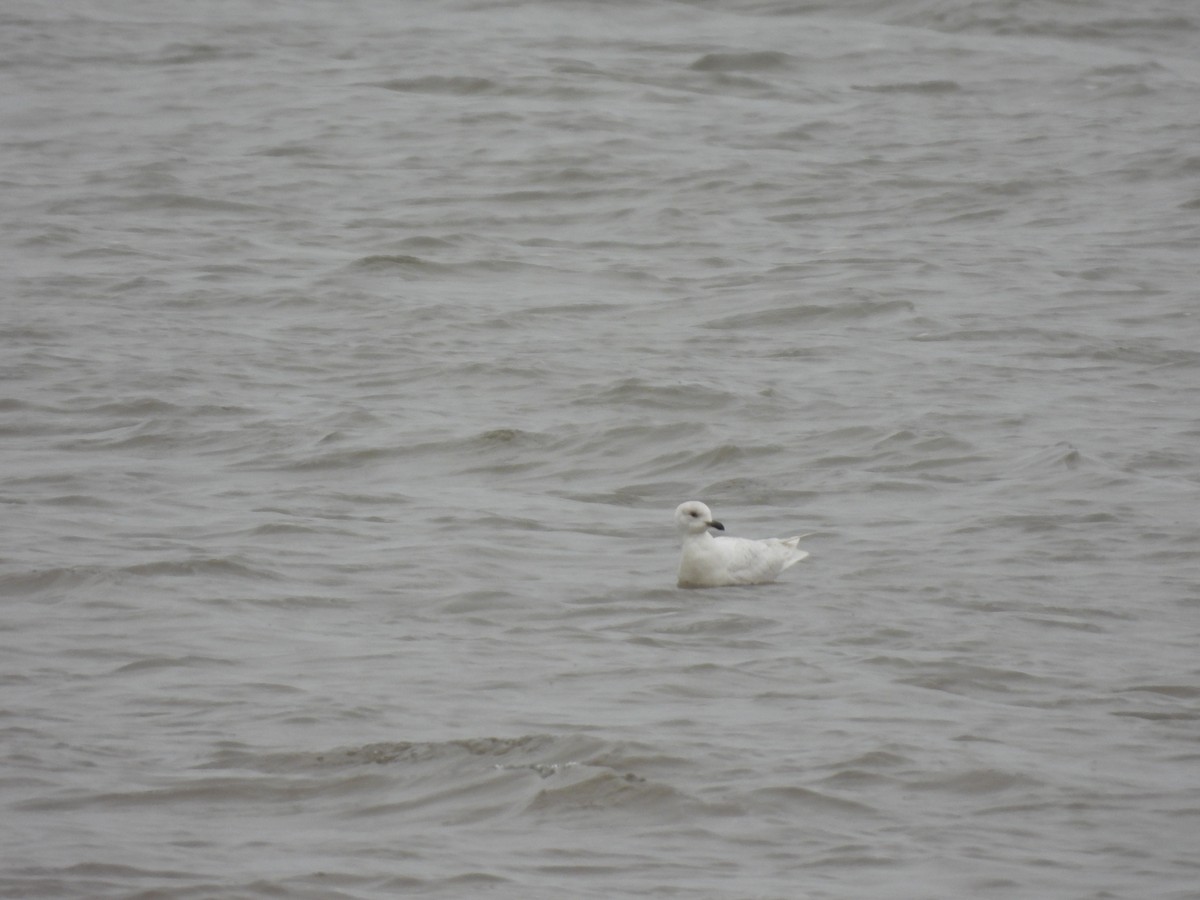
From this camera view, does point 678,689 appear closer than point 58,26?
Yes

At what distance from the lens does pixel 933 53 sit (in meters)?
24.8

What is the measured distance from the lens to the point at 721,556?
991 centimetres

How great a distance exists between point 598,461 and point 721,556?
9.37ft

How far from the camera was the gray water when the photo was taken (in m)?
7.15

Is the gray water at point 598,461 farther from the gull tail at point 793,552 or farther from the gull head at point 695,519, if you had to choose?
the gull head at point 695,519

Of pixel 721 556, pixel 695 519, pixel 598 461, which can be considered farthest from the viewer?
pixel 598 461

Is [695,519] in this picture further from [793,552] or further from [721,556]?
[793,552]

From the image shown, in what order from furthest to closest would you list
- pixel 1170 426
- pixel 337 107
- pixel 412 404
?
pixel 337 107, pixel 412 404, pixel 1170 426

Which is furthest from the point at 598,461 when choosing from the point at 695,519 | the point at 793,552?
the point at 793,552

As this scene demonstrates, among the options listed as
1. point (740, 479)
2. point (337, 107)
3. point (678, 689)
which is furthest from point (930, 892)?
point (337, 107)

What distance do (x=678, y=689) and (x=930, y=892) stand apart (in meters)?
2.11

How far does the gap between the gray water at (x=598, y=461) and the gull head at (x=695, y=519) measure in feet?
1.20

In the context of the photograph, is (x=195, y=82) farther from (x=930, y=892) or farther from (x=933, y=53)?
(x=930, y=892)

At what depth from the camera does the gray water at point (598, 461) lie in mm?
7148
